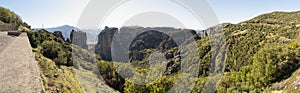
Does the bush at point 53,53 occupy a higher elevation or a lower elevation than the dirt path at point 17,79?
lower

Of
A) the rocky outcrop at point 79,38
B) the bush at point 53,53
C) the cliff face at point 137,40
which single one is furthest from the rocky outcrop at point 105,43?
the bush at point 53,53

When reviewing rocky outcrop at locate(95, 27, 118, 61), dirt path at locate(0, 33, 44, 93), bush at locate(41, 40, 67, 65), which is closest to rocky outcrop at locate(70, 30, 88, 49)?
rocky outcrop at locate(95, 27, 118, 61)

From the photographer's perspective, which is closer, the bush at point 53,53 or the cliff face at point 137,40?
the bush at point 53,53

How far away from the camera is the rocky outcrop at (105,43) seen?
388 ft

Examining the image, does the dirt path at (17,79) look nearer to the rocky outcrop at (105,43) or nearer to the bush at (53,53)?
the bush at (53,53)

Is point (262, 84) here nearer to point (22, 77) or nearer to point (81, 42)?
point (22, 77)

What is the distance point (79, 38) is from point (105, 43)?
31.2 meters

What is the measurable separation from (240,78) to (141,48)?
98.3 metres

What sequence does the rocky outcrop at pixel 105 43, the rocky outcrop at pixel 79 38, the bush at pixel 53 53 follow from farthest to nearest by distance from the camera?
1. the rocky outcrop at pixel 105 43
2. the rocky outcrop at pixel 79 38
3. the bush at pixel 53 53

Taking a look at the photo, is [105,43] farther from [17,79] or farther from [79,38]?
[17,79]

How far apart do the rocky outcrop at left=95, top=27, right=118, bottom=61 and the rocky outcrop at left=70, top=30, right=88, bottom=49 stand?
77.6ft

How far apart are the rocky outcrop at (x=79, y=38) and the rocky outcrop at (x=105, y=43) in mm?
23643

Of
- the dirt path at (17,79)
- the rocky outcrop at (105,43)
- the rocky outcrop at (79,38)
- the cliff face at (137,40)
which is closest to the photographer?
the dirt path at (17,79)

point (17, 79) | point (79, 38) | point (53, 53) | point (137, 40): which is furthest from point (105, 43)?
point (17, 79)
